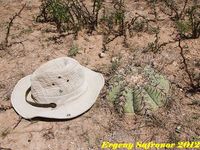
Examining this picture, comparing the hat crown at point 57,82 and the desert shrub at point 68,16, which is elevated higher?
the desert shrub at point 68,16

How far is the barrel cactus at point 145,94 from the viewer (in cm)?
374

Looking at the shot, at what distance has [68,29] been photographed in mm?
5176

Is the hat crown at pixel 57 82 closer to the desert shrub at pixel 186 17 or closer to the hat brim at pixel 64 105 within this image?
the hat brim at pixel 64 105

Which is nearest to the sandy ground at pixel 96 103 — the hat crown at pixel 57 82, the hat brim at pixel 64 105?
the hat brim at pixel 64 105

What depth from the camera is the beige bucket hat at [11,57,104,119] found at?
377cm

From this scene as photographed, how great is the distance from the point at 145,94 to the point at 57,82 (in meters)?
0.89

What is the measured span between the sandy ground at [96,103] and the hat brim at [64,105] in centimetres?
8

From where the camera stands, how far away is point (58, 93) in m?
3.85

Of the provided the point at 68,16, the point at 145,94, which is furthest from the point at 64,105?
the point at 68,16

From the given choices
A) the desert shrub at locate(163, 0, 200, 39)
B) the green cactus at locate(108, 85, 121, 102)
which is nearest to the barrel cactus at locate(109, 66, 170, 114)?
the green cactus at locate(108, 85, 121, 102)

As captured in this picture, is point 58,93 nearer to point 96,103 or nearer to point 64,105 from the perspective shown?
point 64,105

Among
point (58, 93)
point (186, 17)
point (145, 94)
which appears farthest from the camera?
point (186, 17)

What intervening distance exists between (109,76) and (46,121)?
3.05ft

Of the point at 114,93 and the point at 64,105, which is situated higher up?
the point at 114,93
